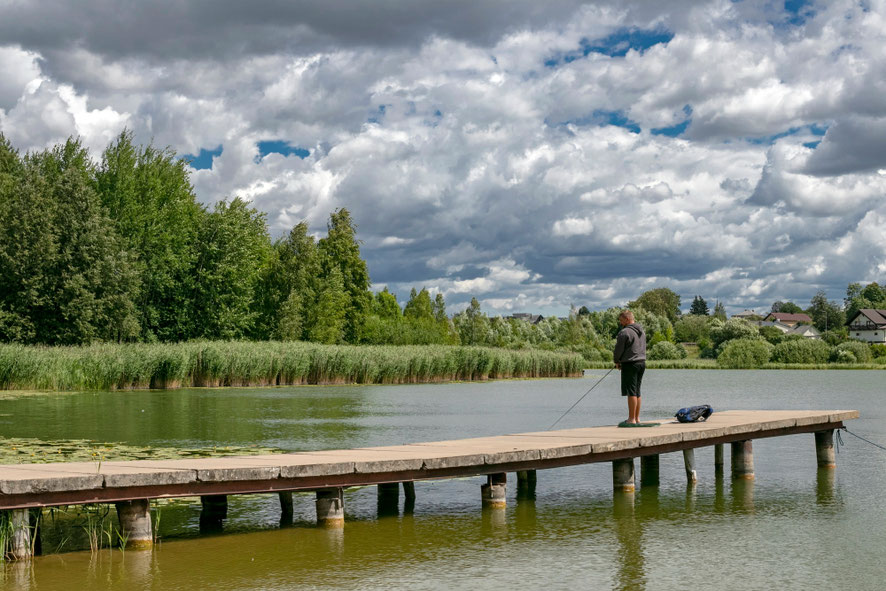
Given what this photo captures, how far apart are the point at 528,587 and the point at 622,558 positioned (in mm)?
1527

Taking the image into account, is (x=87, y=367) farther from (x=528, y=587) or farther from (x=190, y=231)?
(x=528, y=587)

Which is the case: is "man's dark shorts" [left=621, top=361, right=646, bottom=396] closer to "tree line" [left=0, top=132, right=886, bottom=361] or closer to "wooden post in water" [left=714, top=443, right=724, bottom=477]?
"wooden post in water" [left=714, top=443, right=724, bottom=477]

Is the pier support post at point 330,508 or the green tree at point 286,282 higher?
the green tree at point 286,282

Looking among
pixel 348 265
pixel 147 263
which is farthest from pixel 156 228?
pixel 348 265

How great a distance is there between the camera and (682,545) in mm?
9461

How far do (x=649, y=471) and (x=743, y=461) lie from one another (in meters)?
1.51

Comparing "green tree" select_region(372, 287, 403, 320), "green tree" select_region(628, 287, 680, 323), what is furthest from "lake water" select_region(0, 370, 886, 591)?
"green tree" select_region(628, 287, 680, 323)

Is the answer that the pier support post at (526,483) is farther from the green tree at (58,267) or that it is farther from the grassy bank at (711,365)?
the grassy bank at (711,365)

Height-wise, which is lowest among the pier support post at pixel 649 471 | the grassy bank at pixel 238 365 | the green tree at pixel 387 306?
the pier support post at pixel 649 471

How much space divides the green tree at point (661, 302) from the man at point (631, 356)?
111 m

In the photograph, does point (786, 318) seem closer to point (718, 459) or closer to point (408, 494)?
point (718, 459)

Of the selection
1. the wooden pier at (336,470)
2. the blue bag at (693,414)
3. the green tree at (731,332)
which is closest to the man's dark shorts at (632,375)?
the wooden pier at (336,470)

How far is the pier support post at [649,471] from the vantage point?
13.7 meters

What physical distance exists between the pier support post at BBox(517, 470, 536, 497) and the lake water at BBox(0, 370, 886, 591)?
5.4 inches
